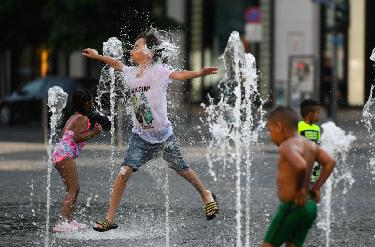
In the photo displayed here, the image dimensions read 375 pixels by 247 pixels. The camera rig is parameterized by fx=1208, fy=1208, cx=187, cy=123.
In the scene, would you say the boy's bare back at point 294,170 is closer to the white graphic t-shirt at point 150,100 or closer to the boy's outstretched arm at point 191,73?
the boy's outstretched arm at point 191,73

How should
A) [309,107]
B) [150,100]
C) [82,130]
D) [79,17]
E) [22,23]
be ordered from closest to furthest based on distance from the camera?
[150,100]
[82,130]
[309,107]
[79,17]
[22,23]

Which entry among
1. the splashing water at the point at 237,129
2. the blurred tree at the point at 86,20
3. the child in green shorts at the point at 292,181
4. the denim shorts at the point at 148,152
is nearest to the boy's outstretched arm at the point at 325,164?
the child in green shorts at the point at 292,181

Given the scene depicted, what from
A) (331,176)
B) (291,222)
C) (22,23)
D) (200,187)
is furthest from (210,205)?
(22,23)

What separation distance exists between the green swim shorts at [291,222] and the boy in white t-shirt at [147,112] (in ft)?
9.54

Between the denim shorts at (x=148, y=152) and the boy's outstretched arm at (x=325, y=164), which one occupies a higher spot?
the boy's outstretched arm at (x=325, y=164)

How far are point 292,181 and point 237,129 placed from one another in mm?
3260

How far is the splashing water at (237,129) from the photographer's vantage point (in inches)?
406

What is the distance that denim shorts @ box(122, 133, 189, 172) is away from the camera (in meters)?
9.45

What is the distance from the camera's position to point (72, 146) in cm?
1002

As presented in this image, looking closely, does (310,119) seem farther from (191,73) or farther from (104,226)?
(104,226)

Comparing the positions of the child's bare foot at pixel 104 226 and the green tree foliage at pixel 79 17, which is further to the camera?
the green tree foliage at pixel 79 17

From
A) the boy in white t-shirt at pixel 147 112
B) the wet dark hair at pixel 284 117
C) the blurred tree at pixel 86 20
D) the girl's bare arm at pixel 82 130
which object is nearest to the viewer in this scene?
the wet dark hair at pixel 284 117

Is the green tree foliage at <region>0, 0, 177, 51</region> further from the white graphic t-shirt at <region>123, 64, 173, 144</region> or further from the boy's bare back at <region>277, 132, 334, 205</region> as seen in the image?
the boy's bare back at <region>277, 132, 334, 205</region>

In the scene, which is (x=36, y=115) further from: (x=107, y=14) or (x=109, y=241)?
(x=109, y=241)
